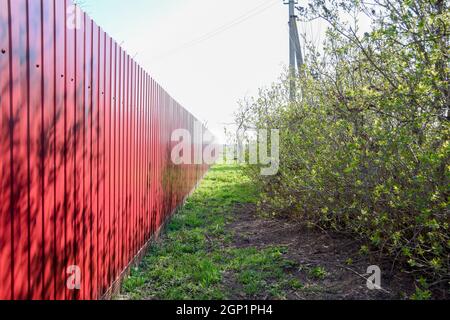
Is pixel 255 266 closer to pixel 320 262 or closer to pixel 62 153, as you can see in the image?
pixel 320 262

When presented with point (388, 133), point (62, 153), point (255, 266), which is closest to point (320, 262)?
point (255, 266)

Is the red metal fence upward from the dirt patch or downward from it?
upward

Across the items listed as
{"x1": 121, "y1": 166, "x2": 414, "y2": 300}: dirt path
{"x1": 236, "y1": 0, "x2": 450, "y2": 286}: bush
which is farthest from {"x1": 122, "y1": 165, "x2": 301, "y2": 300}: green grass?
{"x1": 236, "y1": 0, "x2": 450, "y2": 286}: bush

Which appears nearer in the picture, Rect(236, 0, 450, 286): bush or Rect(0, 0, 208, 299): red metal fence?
Rect(0, 0, 208, 299): red metal fence

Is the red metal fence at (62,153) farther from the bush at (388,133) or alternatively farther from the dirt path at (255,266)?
the bush at (388,133)

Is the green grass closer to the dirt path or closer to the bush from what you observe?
the dirt path

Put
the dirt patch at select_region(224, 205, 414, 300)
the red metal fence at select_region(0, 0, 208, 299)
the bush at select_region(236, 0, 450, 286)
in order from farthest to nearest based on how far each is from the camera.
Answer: the dirt patch at select_region(224, 205, 414, 300) → the bush at select_region(236, 0, 450, 286) → the red metal fence at select_region(0, 0, 208, 299)

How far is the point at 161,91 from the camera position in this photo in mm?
5559

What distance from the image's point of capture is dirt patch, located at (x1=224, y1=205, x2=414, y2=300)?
131 inches

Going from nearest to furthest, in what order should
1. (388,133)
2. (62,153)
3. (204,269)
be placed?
(62,153)
(388,133)
(204,269)

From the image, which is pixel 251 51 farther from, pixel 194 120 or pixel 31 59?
pixel 31 59

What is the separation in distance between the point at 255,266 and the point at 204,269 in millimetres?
569

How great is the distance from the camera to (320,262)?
4.15m
